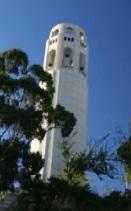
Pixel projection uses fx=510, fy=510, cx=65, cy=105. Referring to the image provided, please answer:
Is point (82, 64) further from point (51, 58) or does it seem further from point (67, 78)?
point (67, 78)

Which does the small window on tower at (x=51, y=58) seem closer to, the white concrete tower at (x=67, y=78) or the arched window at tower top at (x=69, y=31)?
the white concrete tower at (x=67, y=78)

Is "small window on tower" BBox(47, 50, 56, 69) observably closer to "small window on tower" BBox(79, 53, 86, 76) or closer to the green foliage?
"small window on tower" BBox(79, 53, 86, 76)

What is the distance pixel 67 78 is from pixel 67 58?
4.30 m

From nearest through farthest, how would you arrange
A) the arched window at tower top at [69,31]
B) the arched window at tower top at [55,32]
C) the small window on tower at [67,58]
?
1. the small window on tower at [67,58]
2. the arched window at tower top at [69,31]
3. the arched window at tower top at [55,32]

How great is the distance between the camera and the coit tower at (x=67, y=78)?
50844 mm

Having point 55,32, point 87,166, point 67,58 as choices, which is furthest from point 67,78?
point 87,166

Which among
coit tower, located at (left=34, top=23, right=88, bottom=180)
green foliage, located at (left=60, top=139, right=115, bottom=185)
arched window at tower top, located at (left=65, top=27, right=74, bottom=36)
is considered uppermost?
arched window at tower top, located at (left=65, top=27, right=74, bottom=36)

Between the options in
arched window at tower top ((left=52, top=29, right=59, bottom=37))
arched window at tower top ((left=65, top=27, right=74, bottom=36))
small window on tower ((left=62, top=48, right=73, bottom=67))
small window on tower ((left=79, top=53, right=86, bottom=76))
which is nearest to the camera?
small window on tower ((left=79, top=53, right=86, bottom=76))

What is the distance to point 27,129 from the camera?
2527 centimetres

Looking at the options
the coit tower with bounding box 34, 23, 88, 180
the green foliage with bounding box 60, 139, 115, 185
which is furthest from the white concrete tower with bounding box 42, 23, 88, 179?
the green foliage with bounding box 60, 139, 115, 185

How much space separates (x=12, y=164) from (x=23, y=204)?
3.16 metres

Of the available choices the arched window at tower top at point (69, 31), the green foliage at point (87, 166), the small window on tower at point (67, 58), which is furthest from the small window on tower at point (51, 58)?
the green foliage at point (87, 166)

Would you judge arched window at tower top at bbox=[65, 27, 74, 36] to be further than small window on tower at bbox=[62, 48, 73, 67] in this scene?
Yes

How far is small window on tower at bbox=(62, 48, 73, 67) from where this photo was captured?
198ft
